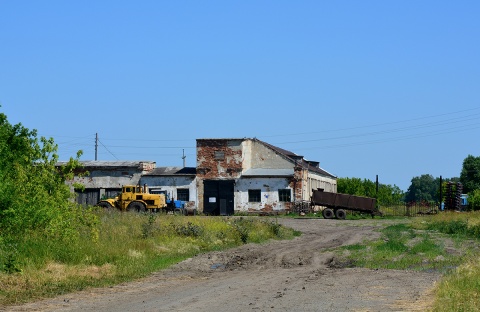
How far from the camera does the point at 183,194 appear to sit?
214 ft

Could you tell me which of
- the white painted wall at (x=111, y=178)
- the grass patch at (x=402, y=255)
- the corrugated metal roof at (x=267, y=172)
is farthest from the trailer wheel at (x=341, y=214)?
the grass patch at (x=402, y=255)

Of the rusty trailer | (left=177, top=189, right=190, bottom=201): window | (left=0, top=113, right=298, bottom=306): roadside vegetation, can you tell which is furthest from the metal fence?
(left=0, top=113, right=298, bottom=306): roadside vegetation

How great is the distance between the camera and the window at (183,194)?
65.1 m

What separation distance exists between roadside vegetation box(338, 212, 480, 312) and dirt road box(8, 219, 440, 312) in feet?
1.99

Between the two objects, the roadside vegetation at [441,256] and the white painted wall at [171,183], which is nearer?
the roadside vegetation at [441,256]

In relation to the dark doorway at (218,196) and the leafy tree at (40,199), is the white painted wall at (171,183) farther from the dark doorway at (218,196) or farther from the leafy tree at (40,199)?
the leafy tree at (40,199)

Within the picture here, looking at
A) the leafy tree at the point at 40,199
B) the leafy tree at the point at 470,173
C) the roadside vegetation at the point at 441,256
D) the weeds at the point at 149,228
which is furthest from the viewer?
the leafy tree at the point at 470,173

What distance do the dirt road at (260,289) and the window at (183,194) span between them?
122 feet

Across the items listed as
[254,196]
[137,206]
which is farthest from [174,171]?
[137,206]

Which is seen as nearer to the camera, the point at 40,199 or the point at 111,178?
the point at 40,199

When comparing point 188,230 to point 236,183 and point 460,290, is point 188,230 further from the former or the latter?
point 236,183

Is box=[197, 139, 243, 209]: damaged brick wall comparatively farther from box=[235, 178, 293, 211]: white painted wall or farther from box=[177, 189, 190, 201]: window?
box=[235, 178, 293, 211]: white painted wall

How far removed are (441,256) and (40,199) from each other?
13.8m

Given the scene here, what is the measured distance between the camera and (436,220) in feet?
155
